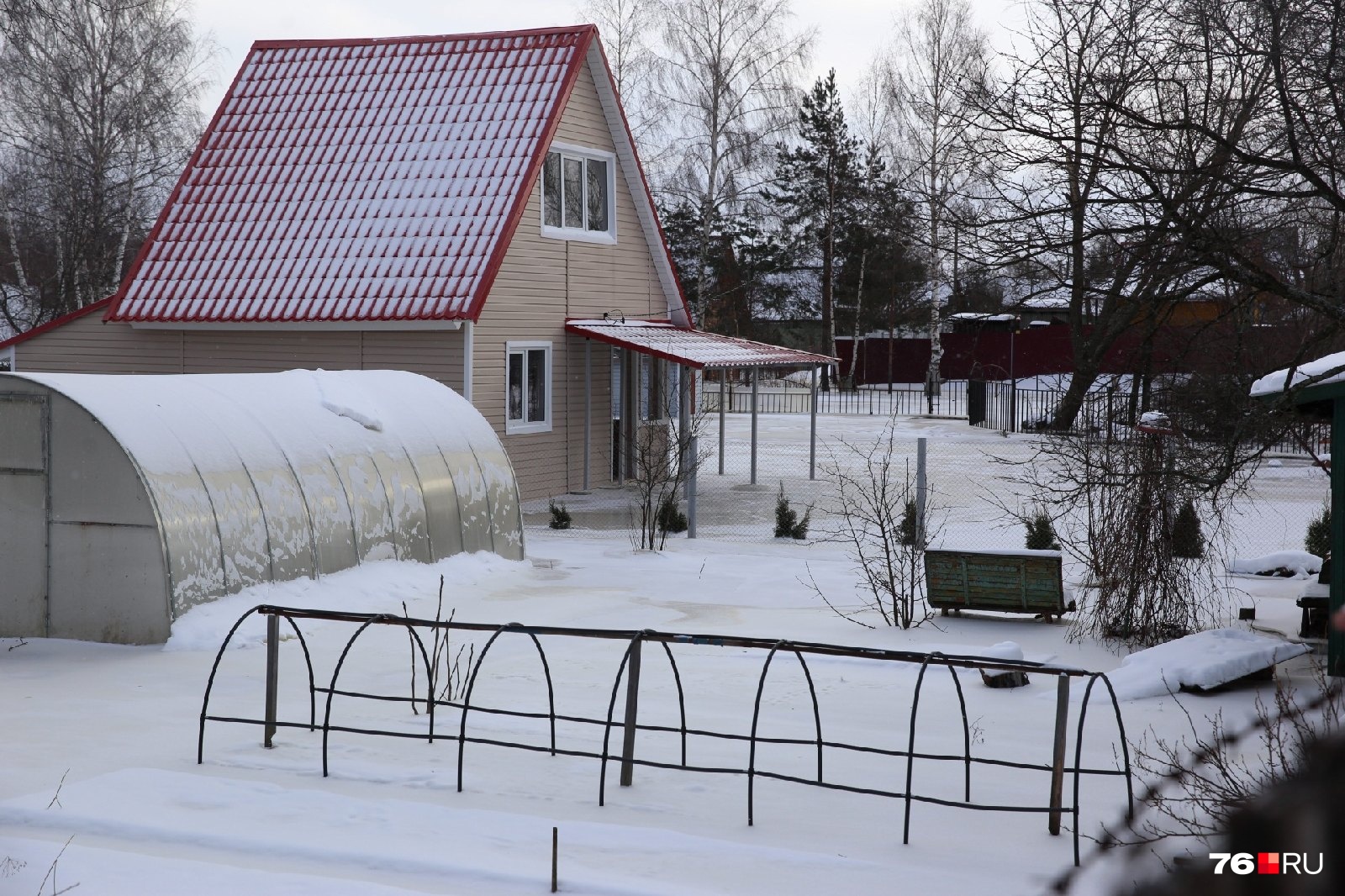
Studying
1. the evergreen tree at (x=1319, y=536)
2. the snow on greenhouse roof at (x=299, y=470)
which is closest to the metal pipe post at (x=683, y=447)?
the snow on greenhouse roof at (x=299, y=470)

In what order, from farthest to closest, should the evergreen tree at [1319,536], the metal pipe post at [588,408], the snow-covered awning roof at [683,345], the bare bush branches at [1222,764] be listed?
the metal pipe post at [588,408]
the snow-covered awning roof at [683,345]
the evergreen tree at [1319,536]
the bare bush branches at [1222,764]

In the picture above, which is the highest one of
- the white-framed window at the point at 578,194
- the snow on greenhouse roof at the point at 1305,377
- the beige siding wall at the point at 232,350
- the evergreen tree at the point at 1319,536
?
the white-framed window at the point at 578,194

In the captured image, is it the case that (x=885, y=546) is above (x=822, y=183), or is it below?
below

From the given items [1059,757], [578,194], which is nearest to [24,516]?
[1059,757]

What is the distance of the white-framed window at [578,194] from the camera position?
22391 millimetres

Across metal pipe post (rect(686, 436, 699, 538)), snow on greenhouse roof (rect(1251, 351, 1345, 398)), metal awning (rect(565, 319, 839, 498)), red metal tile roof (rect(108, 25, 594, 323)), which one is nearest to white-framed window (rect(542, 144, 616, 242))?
red metal tile roof (rect(108, 25, 594, 323))

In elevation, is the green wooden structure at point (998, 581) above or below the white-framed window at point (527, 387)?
below

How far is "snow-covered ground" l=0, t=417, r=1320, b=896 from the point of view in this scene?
19.7 ft

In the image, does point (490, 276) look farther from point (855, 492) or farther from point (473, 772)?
point (473, 772)

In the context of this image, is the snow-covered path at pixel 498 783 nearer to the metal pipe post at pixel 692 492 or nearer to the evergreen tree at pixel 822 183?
the metal pipe post at pixel 692 492

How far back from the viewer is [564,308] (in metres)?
22.8

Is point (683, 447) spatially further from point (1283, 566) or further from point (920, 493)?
point (1283, 566)

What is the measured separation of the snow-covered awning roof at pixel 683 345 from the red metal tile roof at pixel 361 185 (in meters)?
2.77

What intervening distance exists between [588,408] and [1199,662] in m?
Result: 14.2
